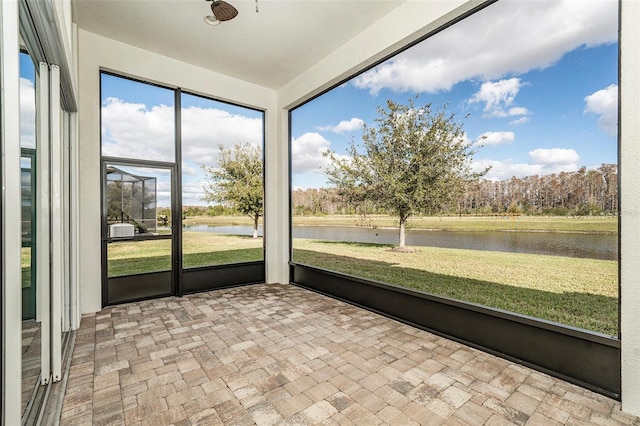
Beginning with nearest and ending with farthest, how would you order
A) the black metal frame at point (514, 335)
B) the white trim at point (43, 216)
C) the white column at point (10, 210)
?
1. the white column at point (10, 210)
2. the white trim at point (43, 216)
3. the black metal frame at point (514, 335)

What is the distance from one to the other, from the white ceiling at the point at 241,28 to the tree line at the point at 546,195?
2152 millimetres

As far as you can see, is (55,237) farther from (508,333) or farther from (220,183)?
(508,333)

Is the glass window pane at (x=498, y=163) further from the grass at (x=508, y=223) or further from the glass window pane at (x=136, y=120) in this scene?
the glass window pane at (x=136, y=120)

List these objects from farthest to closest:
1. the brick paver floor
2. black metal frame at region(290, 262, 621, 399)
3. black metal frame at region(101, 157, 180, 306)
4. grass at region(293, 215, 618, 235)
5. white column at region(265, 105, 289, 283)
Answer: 1. white column at region(265, 105, 289, 283)
2. black metal frame at region(101, 157, 180, 306)
3. grass at region(293, 215, 618, 235)
4. black metal frame at region(290, 262, 621, 399)
5. the brick paver floor

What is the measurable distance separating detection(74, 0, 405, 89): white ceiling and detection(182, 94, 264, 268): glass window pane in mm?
858

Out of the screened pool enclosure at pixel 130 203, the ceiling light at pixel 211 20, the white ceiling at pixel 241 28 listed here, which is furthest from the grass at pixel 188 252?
the ceiling light at pixel 211 20

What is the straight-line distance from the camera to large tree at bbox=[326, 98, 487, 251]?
3.32m

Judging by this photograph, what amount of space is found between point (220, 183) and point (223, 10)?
265cm

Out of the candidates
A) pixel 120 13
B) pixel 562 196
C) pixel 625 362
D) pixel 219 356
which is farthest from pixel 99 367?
pixel 562 196

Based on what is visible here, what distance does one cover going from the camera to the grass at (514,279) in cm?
232

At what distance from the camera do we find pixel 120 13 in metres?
3.41

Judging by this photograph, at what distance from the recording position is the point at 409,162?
373 cm

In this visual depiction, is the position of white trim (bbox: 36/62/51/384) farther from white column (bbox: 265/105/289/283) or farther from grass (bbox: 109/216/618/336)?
white column (bbox: 265/105/289/283)

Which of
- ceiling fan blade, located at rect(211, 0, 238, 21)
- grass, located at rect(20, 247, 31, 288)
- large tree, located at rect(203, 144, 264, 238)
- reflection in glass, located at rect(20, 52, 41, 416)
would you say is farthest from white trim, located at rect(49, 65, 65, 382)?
large tree, located at rect(203, 144, 264, 238)
